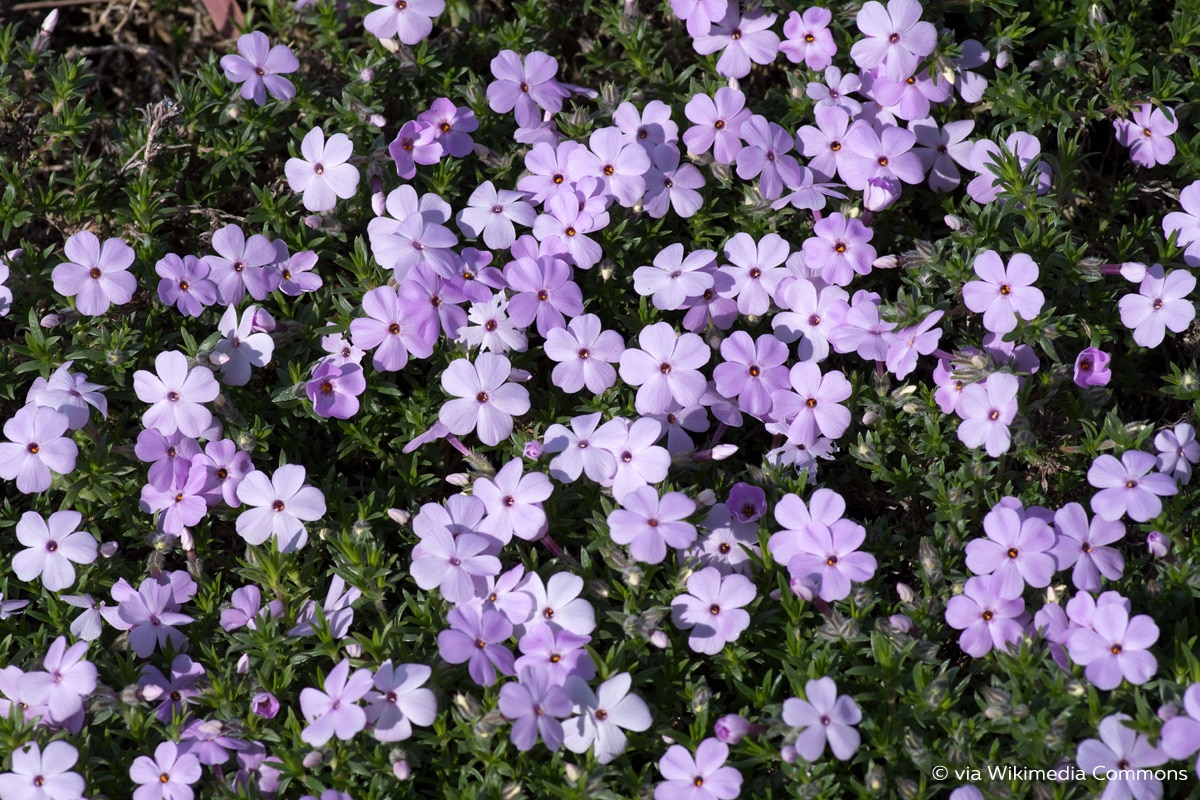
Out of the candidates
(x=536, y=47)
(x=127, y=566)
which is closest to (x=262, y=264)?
(x=127, y=566)

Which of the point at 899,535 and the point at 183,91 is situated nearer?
the point at 899,535

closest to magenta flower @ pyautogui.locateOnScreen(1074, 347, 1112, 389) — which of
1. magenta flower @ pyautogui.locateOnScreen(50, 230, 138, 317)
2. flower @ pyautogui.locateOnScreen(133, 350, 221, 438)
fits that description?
flower @ pyautogui.locateOnScreen(133, 350, 221, 438)

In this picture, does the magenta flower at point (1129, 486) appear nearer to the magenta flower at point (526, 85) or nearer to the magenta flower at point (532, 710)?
the magenta flower at point (532, 710)

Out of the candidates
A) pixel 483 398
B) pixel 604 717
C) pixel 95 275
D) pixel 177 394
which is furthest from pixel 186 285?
pixel 604 717

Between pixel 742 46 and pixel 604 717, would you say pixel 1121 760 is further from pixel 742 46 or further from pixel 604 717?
pixel 742 46

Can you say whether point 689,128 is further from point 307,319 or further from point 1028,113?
point 307,319
